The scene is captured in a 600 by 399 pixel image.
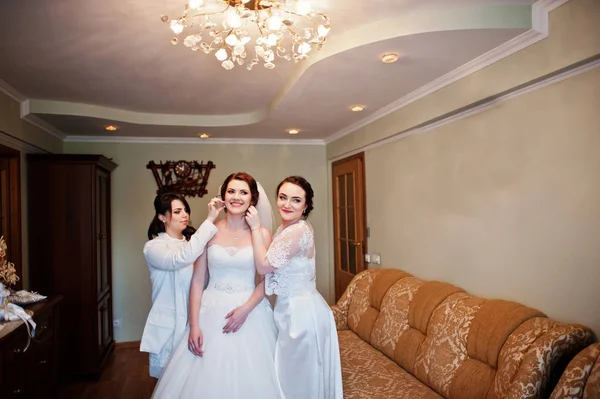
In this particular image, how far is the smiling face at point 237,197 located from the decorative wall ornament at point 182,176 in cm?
285

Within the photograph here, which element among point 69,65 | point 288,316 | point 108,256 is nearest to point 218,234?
point 288,316

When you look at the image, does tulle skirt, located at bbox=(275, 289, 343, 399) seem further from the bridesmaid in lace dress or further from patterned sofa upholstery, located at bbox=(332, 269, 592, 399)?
patterned sofa upholstery, located at bbox=(332, 269, 592, 399)

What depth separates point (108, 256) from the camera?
177 inches

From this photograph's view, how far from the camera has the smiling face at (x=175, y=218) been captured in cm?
284

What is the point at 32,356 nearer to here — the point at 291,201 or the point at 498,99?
the point at 291,201

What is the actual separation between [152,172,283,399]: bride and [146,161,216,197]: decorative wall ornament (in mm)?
2756

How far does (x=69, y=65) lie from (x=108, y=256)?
231 cm

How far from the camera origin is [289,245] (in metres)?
2.16

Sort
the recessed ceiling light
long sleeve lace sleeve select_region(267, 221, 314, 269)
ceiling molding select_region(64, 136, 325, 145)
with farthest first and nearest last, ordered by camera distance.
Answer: ceiling molding select_region(64, 136, 325, 145)
the recessed ceiling light
long sleeve lace sleeve select_region(267, 221, 314, 269)

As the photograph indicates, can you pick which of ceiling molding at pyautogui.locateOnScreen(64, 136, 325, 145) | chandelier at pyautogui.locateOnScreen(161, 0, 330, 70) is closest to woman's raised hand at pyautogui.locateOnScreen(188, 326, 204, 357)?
chandelier at pyautogui.locateOnScreen(161, 0, 330, 70)

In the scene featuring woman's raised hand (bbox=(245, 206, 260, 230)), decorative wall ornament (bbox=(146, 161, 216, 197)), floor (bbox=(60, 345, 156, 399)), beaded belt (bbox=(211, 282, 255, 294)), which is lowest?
floor (bbox=(60, 345, 156, 399))

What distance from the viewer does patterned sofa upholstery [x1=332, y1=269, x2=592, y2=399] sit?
1.92m

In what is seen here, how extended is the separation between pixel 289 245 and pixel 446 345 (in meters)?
1.11

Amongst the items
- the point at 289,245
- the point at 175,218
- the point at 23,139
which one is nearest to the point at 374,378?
the point at 289,245
